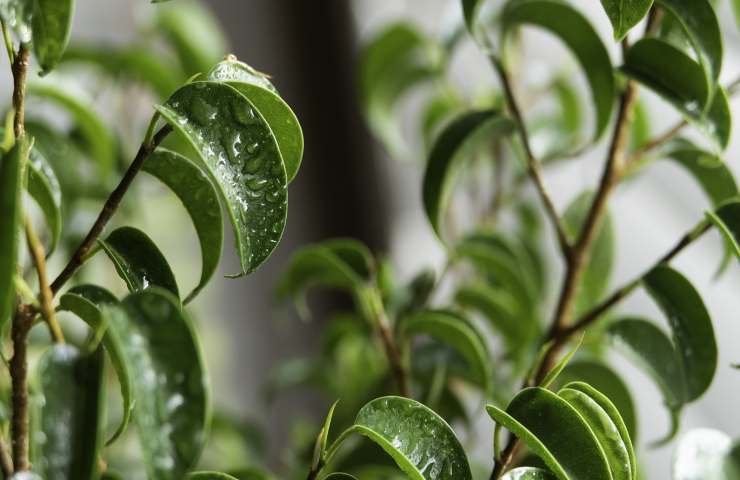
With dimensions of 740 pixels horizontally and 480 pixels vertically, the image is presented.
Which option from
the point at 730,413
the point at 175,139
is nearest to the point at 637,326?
the point at 175,139

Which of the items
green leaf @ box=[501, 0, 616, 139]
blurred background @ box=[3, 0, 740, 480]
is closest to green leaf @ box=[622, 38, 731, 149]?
green leaf @ box=[501, 0, 616, 139]

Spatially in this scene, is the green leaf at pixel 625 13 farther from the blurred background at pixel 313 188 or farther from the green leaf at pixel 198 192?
the blurred background at pixel 313 188

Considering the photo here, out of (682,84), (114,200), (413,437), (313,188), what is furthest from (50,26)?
(313,188)

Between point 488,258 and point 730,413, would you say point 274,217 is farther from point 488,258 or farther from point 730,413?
point 730,413

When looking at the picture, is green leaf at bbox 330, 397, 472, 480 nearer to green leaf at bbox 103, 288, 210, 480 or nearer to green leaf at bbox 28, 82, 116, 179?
green leaf at bbox 103, 288, 210, 480

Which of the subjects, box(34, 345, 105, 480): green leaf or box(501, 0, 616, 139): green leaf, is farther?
box(501, 0, 616, 139): green leaf

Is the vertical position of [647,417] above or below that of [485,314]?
below
